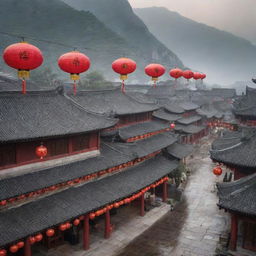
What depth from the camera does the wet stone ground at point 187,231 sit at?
55.9 ft

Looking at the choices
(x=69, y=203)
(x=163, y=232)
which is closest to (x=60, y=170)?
(x=69, y=203)

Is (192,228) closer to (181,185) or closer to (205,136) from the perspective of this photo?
(181,185)

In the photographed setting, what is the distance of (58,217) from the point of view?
13492 mm

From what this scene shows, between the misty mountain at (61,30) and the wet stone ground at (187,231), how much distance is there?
88.4 meters

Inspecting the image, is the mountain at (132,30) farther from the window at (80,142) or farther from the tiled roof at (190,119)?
the window at (80,142)

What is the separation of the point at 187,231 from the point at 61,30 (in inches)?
4913

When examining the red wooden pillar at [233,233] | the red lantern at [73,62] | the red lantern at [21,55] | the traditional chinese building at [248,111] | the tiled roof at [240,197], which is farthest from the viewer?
the traditional chinese building at [248,111]

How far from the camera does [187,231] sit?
64.3ft

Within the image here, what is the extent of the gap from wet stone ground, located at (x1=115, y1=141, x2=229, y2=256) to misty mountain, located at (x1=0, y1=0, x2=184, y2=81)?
88.4m

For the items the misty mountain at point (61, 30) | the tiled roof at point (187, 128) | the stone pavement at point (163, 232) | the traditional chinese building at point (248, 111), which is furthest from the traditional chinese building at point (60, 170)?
the misty mountain at point (61, 30)

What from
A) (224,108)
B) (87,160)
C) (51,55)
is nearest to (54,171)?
(87,160)

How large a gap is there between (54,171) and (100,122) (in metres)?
4.65

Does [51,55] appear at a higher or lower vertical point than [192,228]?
higher

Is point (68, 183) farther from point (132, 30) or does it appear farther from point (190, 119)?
point (132, 30)
